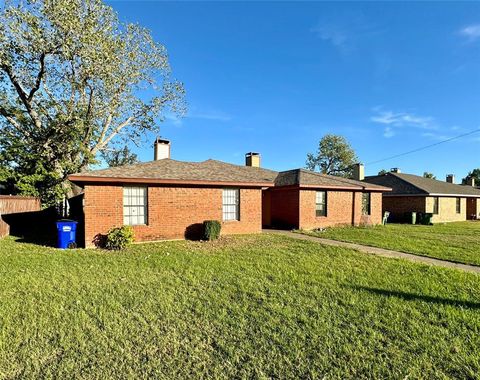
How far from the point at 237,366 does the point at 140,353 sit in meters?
1.17

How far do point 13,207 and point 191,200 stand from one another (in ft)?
31.0

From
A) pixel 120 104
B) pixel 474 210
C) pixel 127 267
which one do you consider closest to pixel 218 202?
pixel 127 267

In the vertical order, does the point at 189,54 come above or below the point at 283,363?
above

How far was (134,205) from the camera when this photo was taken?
11.0m

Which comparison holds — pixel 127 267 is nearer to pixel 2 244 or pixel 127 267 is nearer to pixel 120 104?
pixel 2 244

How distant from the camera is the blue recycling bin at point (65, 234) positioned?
10.0 meters

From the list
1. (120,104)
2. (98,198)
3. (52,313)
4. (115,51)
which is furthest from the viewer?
(120,104)

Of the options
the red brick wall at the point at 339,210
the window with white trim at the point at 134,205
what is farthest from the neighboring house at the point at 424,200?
the window with white trim at the point at 134,205

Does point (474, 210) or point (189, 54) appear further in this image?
point (474, 210)

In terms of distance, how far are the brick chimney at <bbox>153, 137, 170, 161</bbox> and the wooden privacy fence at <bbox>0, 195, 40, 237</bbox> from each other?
7062 millimetres

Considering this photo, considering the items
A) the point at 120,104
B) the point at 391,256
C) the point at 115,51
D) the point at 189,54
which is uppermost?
the point at 115,51

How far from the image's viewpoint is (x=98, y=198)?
10305mm

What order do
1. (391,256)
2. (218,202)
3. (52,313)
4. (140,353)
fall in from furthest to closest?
1. (218,202)
2. (391,256)
3. (52,313)
4. (140,353)

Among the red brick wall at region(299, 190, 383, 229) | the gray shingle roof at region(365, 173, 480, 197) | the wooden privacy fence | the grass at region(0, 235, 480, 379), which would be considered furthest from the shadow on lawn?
the gray shingle roof at region(365, 173, 480, 197)
